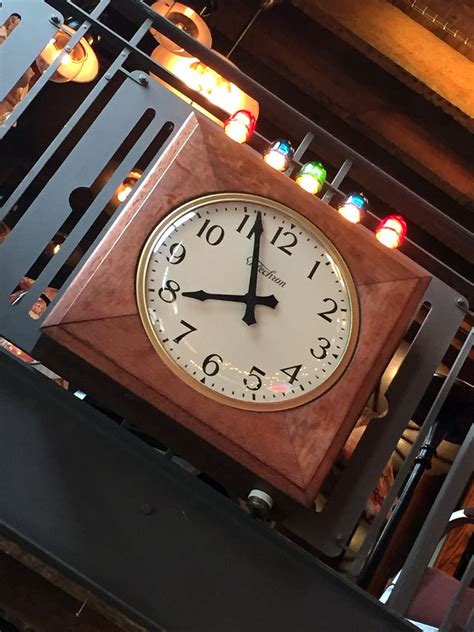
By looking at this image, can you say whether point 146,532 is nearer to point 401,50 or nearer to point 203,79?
point 203,79

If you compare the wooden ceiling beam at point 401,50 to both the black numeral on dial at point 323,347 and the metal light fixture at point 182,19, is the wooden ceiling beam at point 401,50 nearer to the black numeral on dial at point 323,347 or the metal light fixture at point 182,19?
the metal light fixture at point 182,19

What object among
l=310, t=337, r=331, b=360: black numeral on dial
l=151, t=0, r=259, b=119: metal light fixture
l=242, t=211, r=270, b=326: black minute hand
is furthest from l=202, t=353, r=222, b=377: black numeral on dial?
l=151, t=0, r=259, b=119: metal light fixture

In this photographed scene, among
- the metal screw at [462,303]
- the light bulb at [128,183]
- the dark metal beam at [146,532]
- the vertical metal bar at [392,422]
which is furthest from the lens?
the light bulb at [128,183]

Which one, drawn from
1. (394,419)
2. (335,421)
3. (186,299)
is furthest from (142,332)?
(394,419)

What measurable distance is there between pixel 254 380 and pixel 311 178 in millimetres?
792

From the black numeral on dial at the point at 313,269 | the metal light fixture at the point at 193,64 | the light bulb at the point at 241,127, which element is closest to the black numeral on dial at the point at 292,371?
the black numeral on dial at the point at 313,269

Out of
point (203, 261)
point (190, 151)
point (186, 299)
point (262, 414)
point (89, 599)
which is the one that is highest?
point (190, 151)

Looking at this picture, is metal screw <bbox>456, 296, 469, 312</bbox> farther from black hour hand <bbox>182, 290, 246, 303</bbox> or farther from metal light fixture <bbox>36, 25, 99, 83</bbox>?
metal light fixture <bbox>36, 25, 99, 83</bbox>

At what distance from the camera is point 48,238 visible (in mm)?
1895

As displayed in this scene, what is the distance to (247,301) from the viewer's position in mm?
1856

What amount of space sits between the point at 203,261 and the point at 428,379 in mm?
747

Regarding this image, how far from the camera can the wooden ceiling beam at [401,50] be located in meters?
3.22

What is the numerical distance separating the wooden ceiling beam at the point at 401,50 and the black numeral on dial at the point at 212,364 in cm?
203

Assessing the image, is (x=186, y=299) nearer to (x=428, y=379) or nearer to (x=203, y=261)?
(x=203, y=261)
